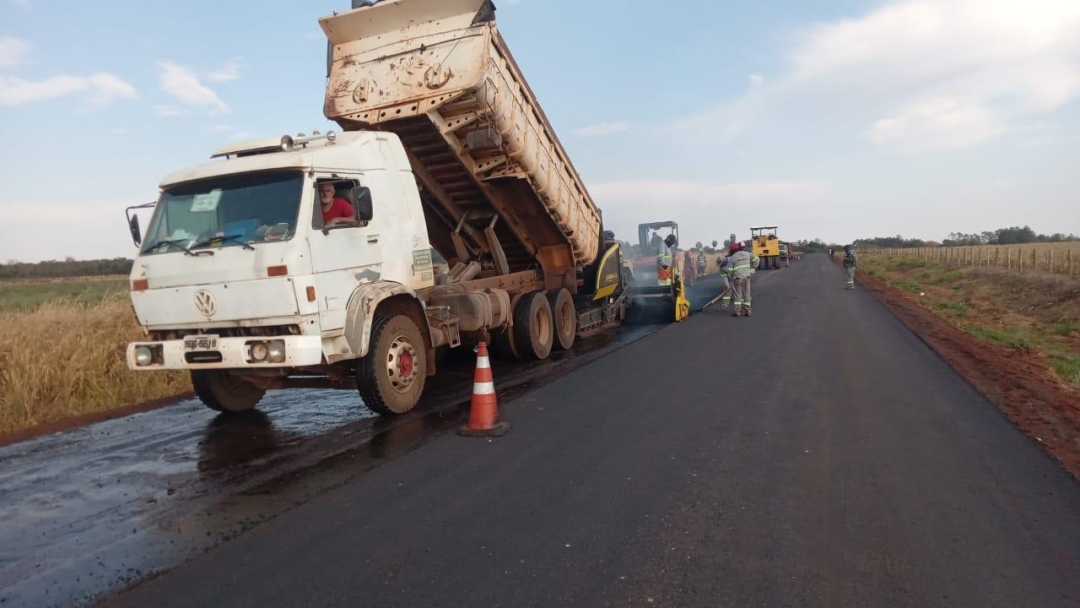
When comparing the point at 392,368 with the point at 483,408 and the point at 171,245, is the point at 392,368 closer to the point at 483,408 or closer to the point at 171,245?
the point at 483,408

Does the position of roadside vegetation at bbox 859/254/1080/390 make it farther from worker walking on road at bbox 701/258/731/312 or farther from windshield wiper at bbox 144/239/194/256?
windshield wiper at bbox 144/239/194/256

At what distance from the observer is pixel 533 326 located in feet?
32.3

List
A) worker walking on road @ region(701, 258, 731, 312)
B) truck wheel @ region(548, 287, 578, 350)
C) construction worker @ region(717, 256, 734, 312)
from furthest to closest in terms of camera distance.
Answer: worker walking on road @ region(701, 258, 731, 312), construction worker @ region(717, 256, 734, 312), truck wheel @ region(548, 287, 578, 350)

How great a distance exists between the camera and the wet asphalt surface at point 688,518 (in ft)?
10.3

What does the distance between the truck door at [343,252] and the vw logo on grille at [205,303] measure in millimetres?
892

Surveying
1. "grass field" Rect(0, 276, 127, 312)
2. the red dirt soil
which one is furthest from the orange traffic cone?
"grass field" Rect(0, 276, 127, 312)

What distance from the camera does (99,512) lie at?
4.40 metres

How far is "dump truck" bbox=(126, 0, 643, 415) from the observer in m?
5.68

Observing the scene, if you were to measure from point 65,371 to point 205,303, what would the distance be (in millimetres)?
3707

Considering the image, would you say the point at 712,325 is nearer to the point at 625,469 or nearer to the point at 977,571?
the point at 625,469

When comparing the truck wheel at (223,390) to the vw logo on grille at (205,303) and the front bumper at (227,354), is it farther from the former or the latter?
the vw logo on grille at (205,303)

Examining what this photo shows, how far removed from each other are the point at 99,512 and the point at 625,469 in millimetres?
3507

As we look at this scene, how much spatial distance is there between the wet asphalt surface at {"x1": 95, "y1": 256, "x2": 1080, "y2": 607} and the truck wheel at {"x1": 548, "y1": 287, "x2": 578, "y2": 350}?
3.98 meters

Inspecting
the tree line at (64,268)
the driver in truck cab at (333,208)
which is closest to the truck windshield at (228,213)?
the driver in truck cab at (333,208)
